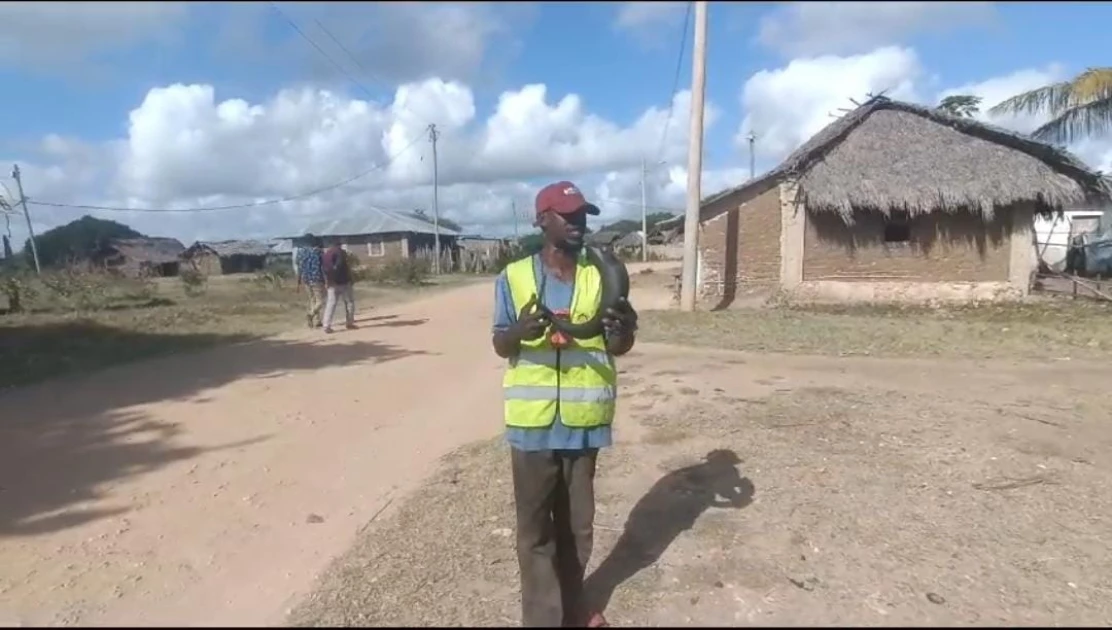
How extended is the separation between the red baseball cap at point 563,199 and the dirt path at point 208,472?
149 cm

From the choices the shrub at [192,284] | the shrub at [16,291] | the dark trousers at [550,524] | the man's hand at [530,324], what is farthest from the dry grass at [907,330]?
the shrub at [192,284]

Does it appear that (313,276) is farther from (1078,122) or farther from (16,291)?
(1078,122)

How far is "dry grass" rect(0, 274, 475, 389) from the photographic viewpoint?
411 inches

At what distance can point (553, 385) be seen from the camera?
2.82 meters

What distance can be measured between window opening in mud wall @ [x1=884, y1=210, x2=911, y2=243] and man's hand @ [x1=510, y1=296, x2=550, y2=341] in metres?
14.7

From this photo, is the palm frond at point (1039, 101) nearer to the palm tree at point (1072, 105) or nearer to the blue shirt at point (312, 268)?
the palm tree at point (1072, 105)

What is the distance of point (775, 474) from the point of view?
16.0 ft

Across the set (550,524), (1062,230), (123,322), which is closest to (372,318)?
(123,322)

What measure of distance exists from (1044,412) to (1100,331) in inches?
241

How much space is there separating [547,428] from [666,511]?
170cm

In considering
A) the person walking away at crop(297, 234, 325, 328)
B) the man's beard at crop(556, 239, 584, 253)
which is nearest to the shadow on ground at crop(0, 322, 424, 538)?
the person walking away at crop(297, 234, 325, 328)

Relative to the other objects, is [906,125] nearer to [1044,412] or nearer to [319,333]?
[1044,412]

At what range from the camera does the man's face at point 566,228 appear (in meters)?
2.71

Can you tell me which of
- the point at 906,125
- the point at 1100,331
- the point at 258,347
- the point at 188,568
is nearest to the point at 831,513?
the point at 188,568
